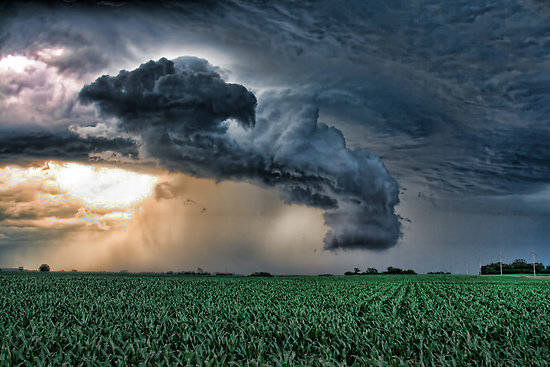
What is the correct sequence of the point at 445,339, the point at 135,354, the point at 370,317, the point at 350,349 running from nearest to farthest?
1. the point at 135,354
2. the point at 350,349
3. the point at 445,339
4. the point at 370,317

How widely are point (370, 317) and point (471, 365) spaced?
6376 millimetres

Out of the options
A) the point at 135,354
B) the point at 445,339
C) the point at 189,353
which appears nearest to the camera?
the point at 189,353

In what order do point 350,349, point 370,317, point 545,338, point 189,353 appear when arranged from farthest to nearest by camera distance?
point 370,317 → point 545,338 → point 350,349 → point 189,353

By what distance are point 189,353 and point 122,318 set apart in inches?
307

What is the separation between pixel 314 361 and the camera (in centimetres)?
763

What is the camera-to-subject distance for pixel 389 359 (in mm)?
7898

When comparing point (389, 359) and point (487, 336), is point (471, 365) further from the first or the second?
point (487, 336)

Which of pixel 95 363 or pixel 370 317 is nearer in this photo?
pixel 95 363

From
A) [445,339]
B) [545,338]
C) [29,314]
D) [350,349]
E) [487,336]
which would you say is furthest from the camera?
[29,314]

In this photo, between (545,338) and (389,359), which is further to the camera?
(545,338)

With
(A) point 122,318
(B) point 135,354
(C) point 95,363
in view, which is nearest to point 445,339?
(B) point 135,354

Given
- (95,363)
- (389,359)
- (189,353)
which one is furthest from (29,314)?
(389,359)

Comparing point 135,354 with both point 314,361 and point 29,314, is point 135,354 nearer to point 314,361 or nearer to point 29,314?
point 314,361

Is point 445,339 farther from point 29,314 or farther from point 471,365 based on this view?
point 29,314
